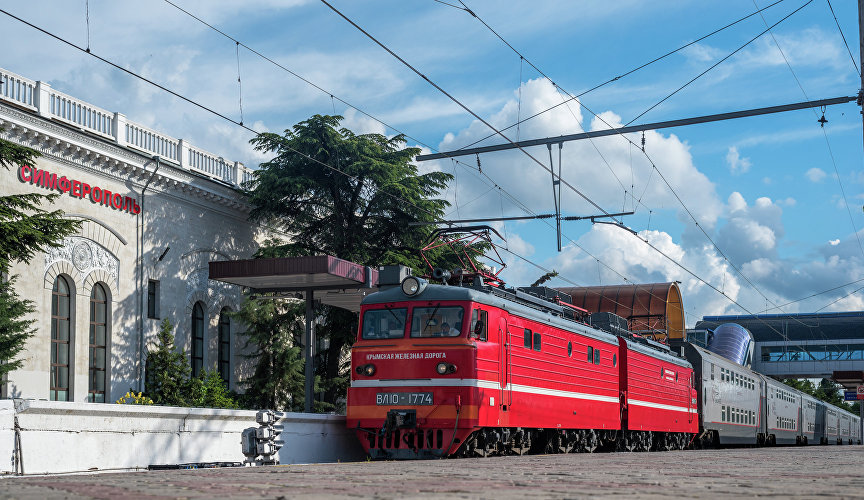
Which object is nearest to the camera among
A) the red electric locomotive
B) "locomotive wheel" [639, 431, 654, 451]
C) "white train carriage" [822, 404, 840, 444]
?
the red electric locomotive

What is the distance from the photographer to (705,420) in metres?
32.8

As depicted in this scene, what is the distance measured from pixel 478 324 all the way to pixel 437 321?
2.53 ft

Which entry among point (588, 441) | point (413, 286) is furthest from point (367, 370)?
point (588, 441)

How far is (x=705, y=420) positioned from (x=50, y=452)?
81.2 ft

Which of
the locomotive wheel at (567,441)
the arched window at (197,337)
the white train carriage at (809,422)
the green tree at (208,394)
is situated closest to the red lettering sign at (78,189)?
the arched window at (197,337)

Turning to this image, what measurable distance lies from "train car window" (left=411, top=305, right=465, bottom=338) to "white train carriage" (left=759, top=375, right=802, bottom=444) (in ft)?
96.6

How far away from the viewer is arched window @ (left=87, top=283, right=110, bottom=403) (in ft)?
99.8

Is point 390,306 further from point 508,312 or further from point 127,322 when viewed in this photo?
point 127,322

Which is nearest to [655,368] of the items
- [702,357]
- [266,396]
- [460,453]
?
[702,357]

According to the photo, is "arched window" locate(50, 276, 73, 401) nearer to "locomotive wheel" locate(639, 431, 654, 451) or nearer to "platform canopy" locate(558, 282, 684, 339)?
"locomotive wheel" locate(639, 431, 654, 451)

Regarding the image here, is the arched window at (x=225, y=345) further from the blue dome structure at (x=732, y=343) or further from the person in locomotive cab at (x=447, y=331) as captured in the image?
the blue dome structure at (x=732, y=343)

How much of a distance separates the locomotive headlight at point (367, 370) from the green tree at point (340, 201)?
1689 centimetres

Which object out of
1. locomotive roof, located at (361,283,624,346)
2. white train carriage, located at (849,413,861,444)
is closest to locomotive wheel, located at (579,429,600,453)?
locomotive roof, located at (361,283,624,346)

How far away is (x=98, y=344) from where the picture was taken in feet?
101
